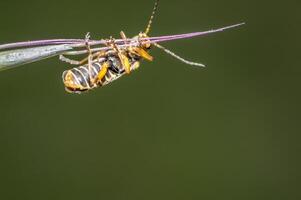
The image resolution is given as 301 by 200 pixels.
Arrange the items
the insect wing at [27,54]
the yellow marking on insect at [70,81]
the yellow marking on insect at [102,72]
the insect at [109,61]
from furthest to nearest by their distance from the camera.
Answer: the yellow marking on insect at [102,72]
the yellow marking on insect at [70,81]
the insect at [109,61]
the insect wing at [27,54]

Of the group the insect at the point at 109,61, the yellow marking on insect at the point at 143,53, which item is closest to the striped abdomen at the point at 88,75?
the insect at the point at 109,61

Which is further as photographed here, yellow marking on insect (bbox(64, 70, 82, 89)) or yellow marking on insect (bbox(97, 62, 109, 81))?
yellow marking on insect (bbox(97, 62, 109, 81))

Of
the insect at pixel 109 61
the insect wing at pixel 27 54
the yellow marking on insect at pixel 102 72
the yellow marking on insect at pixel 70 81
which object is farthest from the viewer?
the yellow marking on insect at pixel 102 72

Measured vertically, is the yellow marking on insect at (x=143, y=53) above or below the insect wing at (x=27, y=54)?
above

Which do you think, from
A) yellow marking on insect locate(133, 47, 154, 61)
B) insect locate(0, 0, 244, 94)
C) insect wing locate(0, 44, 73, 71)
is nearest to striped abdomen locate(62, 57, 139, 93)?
insect locate(0, 0, 244, 94)

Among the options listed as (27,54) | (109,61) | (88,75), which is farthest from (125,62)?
(27,54)

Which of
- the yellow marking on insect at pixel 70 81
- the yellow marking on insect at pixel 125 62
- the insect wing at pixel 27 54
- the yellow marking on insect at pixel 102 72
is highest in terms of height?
the yellow marking on insect at pixel 125 62

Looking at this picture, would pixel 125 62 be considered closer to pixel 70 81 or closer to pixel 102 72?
pixel 102 72

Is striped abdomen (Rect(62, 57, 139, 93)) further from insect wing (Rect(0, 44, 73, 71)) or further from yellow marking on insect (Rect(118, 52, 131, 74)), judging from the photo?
insect wing (Rect(0, 44, 73, 71))

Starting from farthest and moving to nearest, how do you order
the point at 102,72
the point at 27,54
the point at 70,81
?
the point at 102,72
the point at 70,81
the point at 27,54

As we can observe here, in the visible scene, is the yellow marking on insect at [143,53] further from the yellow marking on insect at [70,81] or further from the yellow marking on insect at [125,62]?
the yellow marking on insect at [70,81]
